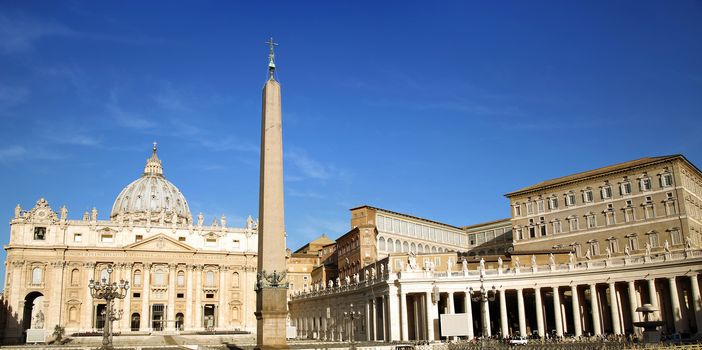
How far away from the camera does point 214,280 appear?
9844cm

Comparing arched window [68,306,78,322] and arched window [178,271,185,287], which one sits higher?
arched window [178,271,185,287]

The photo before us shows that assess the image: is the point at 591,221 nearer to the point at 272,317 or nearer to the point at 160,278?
the point at 272,317

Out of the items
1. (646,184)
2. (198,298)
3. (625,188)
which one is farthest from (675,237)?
(198,298)

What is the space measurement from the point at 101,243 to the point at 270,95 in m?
74.8

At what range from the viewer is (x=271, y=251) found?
83.5 feet

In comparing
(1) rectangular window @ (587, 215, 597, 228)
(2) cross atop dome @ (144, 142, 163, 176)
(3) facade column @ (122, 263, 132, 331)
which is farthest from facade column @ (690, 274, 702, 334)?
(2) cross atop dome @ (144, 142, 163, 176)

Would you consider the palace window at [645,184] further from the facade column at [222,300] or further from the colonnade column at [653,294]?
the facade column at [222,300]

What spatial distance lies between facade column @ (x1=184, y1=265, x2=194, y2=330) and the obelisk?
2869 inches

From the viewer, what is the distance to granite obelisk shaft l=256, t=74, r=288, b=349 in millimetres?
25250

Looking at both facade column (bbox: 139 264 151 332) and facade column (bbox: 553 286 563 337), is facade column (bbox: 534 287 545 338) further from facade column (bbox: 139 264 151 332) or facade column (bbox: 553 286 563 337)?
facade column (bbox: 139 264 151 332)

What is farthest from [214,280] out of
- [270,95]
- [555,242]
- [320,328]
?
[270,95]

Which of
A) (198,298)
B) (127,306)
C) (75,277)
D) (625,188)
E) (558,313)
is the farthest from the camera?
(198,298)

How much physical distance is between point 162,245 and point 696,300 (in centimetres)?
7206

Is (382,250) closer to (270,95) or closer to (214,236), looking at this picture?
(214,236)
